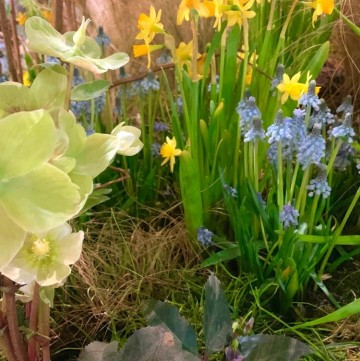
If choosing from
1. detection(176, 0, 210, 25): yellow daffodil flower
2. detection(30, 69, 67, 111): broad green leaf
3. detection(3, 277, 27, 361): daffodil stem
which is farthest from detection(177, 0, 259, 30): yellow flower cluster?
detection(3, 277, 27, 361): daffodil stem

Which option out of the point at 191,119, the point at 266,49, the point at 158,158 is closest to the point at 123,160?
the point at 158,158

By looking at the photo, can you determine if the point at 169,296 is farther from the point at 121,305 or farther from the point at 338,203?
the point at 338,203

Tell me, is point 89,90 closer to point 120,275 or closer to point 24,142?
point 24,142

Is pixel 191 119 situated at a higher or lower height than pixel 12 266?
lower

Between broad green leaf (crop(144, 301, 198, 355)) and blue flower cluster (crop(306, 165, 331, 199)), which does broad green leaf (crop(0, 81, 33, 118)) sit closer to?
broad green leaf (crop(144, 301, 198, 355))

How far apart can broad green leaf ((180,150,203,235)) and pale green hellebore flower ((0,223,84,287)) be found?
0.42 metres

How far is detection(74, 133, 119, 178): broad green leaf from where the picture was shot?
42 cm

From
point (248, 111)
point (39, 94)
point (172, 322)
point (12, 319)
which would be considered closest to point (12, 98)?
point (39, 94)

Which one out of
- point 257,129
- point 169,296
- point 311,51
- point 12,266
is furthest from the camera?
point 311,51

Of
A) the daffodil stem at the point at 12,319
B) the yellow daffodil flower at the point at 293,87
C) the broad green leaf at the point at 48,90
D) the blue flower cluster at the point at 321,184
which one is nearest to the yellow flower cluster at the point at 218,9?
the yellow daffodil flower at the point at 293,87

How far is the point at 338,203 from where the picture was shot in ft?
3.18

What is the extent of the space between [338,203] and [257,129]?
283 mm

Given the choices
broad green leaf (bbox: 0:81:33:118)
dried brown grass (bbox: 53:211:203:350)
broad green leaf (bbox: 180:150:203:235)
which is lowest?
dried brown grass (bbox: 53:211:203:350)

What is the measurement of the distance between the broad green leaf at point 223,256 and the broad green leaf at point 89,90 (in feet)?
1.48
